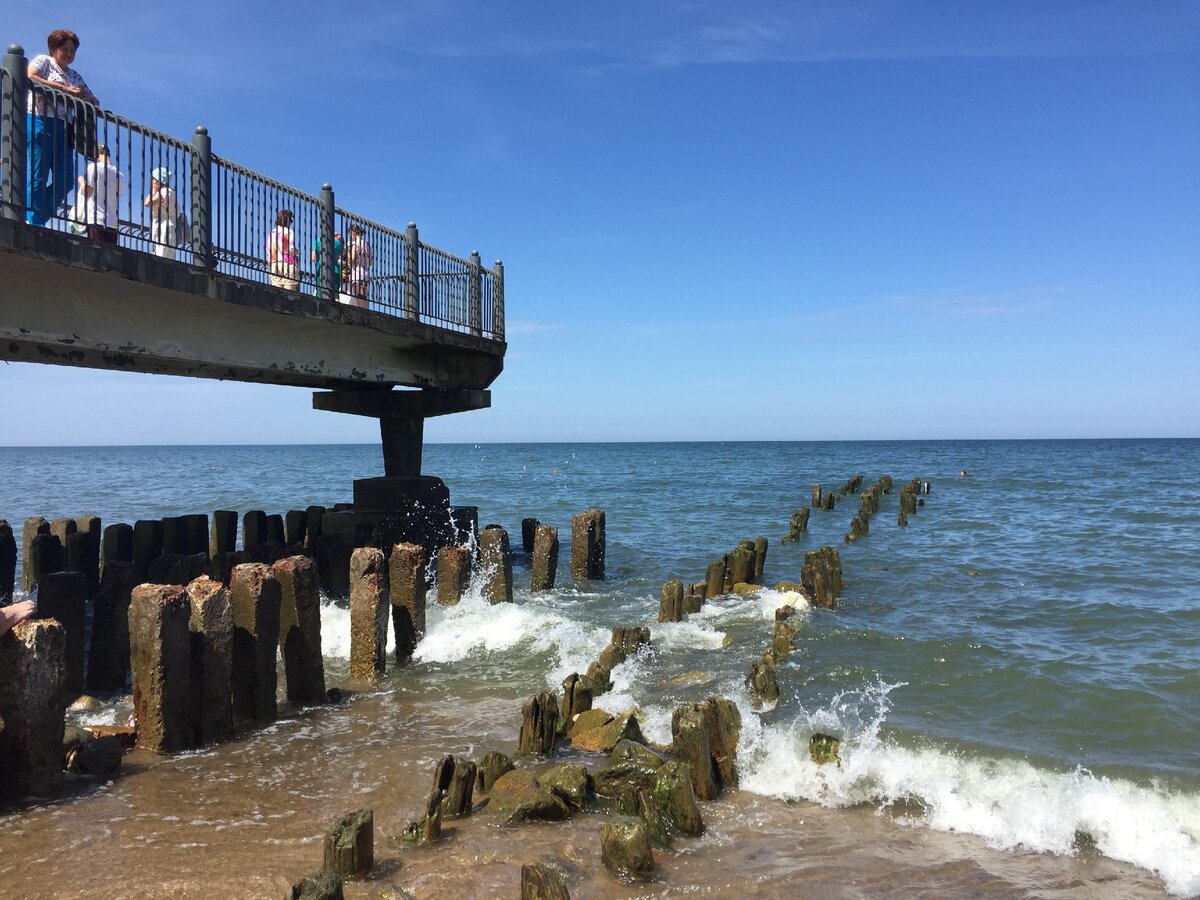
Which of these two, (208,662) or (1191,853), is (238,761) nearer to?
(208,662)

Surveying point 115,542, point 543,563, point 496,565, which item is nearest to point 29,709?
point 496,565

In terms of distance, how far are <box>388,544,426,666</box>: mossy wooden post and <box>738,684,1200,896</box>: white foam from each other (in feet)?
15.2

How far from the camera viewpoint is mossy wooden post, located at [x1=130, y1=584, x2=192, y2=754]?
23.2 feet

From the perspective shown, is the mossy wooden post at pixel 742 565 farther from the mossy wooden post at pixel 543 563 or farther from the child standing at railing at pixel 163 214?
the child standing at railing at pixel 163 214

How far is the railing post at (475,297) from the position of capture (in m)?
17.0

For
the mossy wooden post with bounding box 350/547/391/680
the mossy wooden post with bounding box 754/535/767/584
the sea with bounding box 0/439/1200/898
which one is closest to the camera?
the sea with bounding box 0/439/1200/898

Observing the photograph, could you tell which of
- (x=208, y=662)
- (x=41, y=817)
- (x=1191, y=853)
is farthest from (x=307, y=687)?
(x=1191, y=853)

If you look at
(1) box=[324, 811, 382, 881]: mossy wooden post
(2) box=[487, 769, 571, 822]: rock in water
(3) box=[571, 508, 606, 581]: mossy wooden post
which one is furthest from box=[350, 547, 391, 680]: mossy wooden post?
(3) box=[571, 508, 606, 581]: mossy wooden post

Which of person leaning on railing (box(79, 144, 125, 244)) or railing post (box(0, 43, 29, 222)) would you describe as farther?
person leaning on railing (box(79, 144, 125, 244))

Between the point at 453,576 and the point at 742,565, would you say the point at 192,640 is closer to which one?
the point at 453,576

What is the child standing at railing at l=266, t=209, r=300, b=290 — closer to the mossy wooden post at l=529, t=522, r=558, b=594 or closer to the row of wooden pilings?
the row of wooden pilings

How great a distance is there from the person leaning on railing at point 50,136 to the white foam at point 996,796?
8.62 m

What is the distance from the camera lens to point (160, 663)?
7.10 metres

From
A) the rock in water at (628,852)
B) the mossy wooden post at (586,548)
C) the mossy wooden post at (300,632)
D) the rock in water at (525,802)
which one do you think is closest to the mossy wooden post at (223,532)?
the mossy wooden post at (586,548)
